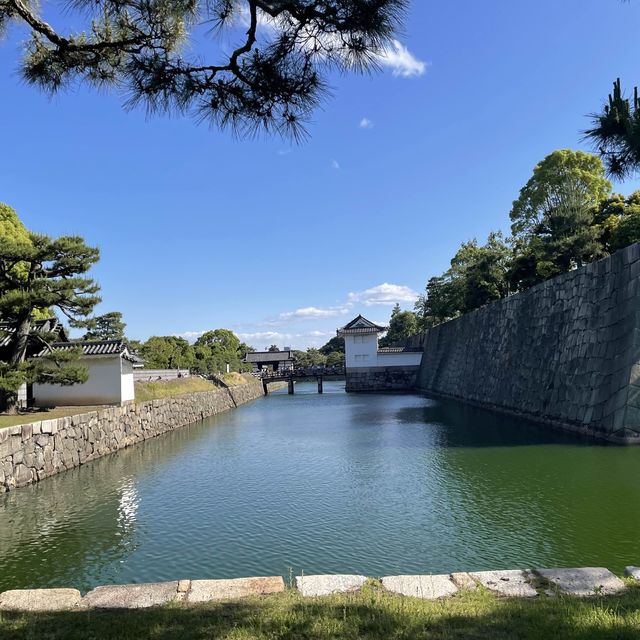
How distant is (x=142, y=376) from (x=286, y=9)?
21498 millimetres

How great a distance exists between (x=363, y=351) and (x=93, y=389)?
1961 cm

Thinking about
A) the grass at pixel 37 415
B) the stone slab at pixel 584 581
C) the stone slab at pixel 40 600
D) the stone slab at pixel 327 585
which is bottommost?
the stone slab at pixel 40 600

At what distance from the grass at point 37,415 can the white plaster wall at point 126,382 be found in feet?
3.67

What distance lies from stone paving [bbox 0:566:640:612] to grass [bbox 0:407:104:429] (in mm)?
7121

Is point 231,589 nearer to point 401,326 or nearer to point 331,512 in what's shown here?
point 331,512

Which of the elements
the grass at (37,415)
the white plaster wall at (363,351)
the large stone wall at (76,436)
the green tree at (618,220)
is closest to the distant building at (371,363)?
the white plaster wall at (363,351)

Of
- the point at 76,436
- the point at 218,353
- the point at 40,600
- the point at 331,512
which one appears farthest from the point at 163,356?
the point at 40,600

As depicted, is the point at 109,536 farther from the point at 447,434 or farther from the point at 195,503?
the point at 447,434

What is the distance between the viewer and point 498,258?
2286cm

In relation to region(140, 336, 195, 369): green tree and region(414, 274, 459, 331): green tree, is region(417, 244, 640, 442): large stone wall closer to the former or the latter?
region(414, 274, 459, 331): green tree

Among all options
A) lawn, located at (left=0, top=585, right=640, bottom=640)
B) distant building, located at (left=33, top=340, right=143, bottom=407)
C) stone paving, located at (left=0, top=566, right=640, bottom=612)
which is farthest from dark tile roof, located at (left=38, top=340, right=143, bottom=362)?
lawn, located at (left=0, top=585, right=640, bottom=640)

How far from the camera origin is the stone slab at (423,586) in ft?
9.86

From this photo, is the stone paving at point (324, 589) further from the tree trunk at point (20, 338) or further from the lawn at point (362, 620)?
the tree trunk at point (20, 338)

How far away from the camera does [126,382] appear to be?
13695 millimetres
